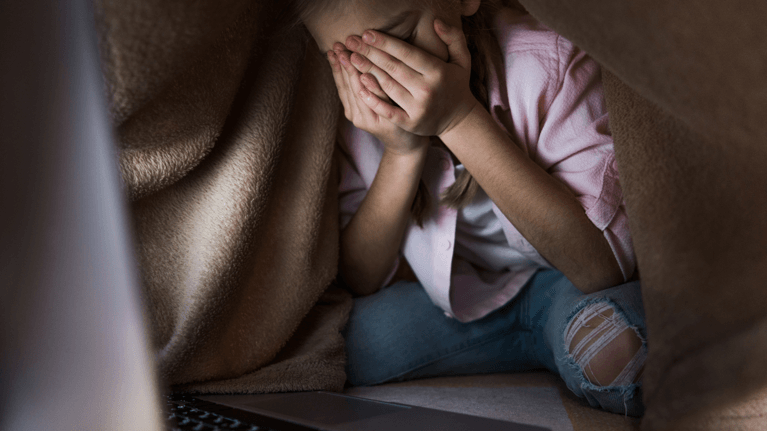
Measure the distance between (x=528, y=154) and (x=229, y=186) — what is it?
15.8 inches

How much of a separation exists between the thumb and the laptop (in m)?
0.40

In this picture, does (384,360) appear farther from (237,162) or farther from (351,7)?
(351,7)

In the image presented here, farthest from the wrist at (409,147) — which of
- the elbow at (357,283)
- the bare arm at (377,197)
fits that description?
the elbow at (357,283)

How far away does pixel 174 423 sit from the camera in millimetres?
374

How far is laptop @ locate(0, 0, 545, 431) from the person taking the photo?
35 centimetres

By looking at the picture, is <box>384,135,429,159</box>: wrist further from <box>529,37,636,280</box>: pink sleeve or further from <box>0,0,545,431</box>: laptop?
<box>0,0,545,431</box>: laptop

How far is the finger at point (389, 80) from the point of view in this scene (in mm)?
584

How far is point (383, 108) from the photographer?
1.96 ft

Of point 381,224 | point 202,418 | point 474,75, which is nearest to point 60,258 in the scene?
point 202,418

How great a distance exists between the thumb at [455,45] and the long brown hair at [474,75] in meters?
0.07

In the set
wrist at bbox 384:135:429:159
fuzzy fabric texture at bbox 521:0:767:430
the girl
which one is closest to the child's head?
the girl

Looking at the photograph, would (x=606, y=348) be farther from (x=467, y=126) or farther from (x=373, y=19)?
(x=373, y=19)

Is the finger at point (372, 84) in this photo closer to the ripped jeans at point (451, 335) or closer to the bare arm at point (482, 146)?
the bare arm at point (482, 146)

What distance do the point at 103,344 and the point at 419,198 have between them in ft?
1.59
